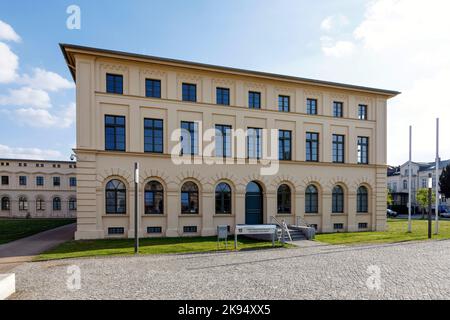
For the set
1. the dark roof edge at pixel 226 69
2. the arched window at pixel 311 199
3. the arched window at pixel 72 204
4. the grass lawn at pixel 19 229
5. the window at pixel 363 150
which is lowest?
the arched window at pixel 72 204

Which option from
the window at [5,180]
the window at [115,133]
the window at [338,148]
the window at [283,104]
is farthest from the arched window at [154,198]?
the window at [5,180]

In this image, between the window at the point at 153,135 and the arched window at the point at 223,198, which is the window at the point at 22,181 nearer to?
the window at the point at 153,135

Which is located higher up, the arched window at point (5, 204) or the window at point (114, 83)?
the window at point (114, 83)

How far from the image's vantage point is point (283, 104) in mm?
21266

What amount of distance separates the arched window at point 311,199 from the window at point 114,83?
575 inches

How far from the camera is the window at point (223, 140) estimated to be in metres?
19.6

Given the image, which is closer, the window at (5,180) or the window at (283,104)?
the window at (283,104)

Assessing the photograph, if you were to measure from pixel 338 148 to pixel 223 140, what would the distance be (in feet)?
30.3

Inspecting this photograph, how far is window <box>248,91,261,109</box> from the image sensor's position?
20.5 metres

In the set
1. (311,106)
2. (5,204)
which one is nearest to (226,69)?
(311,106)

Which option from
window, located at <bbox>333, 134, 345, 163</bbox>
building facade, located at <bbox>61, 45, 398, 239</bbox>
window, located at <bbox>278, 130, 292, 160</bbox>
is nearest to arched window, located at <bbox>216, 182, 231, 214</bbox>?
building facade, located at <bbox>61, 45, 398, 239</bbox>

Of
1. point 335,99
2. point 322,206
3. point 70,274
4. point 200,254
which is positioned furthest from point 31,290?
point 335,99

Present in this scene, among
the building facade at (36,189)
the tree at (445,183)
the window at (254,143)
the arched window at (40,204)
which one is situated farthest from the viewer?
the tree at (445,183)

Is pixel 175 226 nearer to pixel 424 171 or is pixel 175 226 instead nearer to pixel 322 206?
pixel 322 206
